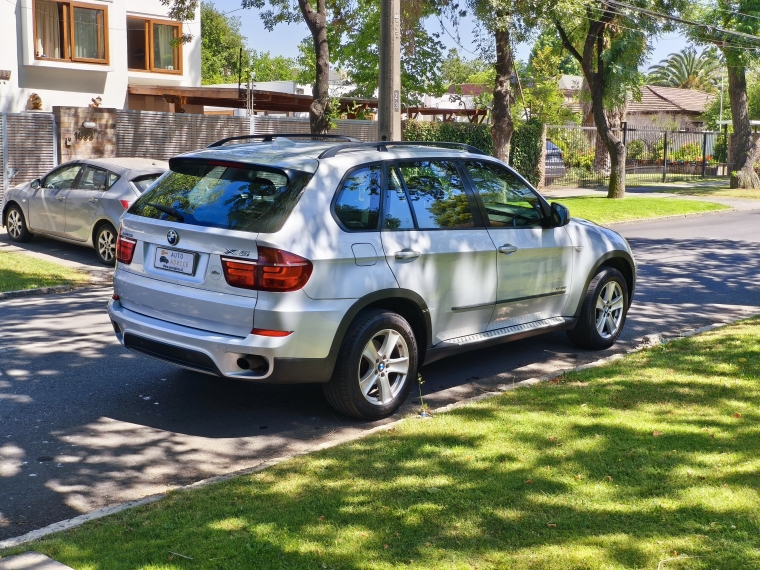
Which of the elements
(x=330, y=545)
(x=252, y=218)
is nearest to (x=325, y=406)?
(x=252, y=218)

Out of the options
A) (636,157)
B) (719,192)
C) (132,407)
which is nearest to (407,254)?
(132,407)

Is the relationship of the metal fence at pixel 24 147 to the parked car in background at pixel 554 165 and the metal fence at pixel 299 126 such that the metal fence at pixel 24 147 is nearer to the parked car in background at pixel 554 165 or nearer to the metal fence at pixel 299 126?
the metal fence at pixel 299 126

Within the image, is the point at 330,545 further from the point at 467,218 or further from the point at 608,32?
the point at 608,32

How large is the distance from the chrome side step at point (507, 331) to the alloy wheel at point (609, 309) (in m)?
0.66

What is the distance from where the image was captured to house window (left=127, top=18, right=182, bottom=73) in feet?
111

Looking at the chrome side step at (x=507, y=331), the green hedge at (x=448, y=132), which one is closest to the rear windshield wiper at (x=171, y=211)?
the chrome side step at (x=507, y=331)

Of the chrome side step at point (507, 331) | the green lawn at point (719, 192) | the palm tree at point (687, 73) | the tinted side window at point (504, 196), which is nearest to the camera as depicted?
the chrome side step at point (507, 331)

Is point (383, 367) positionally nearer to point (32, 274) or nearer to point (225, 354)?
point (225, 354)

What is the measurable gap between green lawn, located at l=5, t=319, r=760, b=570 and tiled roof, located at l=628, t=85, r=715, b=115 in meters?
60.8

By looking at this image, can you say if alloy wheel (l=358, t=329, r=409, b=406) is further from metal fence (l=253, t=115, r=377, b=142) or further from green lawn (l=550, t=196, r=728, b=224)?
green lawn (l=550, t=196, r=728, b=224)

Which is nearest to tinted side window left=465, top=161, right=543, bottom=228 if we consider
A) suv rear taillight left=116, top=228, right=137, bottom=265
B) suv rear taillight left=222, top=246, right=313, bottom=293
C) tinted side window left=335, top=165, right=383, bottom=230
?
tinted side window left=335, top=165, right=383, bottom=230

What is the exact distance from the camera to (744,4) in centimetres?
3331

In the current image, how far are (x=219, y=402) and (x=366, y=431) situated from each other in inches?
52.8

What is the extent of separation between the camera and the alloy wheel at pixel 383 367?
21.1ft
